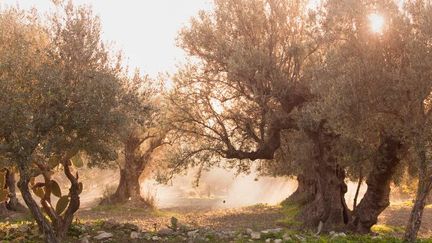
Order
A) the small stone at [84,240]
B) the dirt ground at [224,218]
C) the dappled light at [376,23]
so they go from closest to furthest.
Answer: the small stone at [84,240], the dappled light at [376,23], the dirt ground at [224,218]

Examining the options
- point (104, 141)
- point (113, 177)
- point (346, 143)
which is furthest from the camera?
point (113, 177)

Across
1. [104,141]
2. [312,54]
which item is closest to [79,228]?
[104,141]

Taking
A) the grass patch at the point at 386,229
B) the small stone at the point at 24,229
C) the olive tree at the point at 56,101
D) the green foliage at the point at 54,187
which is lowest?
the grass patch at the point at 386,229

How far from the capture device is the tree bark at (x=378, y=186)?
23.8 metres

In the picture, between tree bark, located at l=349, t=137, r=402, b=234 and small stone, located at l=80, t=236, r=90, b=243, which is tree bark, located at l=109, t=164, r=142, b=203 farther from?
tree bark, located at l=349, t=137, r=402, b=234

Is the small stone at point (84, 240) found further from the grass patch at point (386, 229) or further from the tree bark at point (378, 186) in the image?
the grass patch at point (386, 229)

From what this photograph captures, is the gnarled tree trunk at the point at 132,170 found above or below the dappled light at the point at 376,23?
below

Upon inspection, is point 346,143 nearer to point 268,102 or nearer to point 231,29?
point 268,102

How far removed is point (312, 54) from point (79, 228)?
16.4 m

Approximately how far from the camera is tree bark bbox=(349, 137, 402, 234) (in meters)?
23.8

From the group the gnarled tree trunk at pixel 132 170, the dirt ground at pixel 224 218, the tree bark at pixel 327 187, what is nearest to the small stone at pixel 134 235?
the dirt ground at pixel 224 218

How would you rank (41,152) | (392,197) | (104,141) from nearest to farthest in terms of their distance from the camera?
(41,152), (104,141), (392,197)

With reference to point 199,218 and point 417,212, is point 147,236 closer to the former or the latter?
point 417,212

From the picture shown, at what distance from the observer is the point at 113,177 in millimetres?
91000
